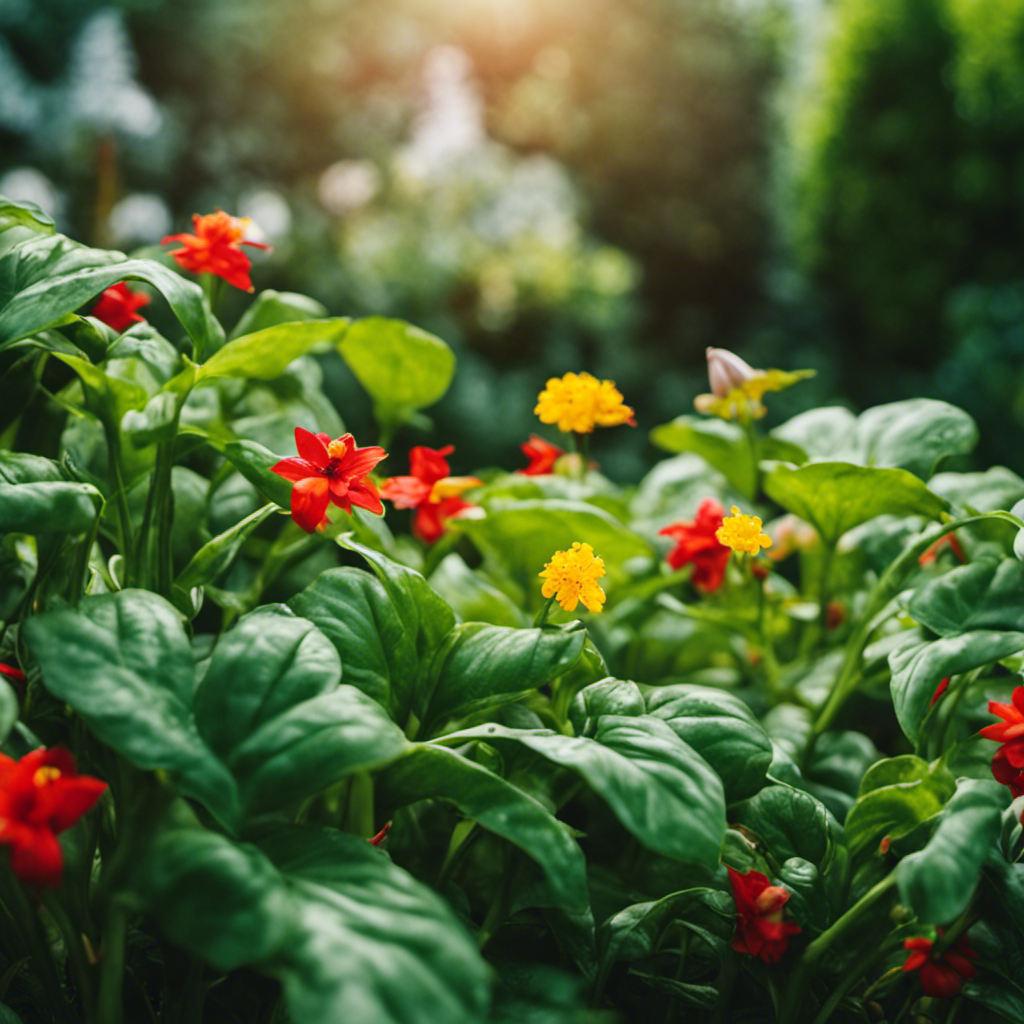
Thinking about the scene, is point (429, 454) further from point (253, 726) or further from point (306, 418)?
point (253, 726)

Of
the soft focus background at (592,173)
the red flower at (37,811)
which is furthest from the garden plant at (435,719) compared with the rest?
the soft focus background at (592,173)

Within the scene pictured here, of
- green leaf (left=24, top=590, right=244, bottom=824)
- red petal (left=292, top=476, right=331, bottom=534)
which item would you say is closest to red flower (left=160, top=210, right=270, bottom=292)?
red petal (left=292, top=476, right=331, bottom=534)

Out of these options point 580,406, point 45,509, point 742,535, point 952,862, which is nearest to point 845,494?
point 742,535

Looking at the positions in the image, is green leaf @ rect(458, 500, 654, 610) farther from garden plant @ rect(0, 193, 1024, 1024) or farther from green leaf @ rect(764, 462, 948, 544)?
green leaf @ rect(764, 462, 948, 544)

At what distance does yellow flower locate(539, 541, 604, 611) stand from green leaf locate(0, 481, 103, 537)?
27 cm

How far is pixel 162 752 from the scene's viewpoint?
0.40 metres

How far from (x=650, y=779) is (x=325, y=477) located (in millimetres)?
275

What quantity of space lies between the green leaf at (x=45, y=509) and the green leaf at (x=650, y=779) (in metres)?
0.23

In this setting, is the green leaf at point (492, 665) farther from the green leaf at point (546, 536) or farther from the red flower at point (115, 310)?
the red flower at point (115, 310)

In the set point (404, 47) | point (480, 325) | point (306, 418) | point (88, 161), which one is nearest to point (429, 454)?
point (306, 418)

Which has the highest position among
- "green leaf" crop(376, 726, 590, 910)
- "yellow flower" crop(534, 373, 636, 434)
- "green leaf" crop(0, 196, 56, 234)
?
"green leaf" crop(0, 196, 56, 234)

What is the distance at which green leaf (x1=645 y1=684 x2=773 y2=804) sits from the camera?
1.74 feet

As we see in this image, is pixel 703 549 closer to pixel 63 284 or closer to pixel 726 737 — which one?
pixel 726 737

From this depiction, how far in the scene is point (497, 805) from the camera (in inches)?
18.4
